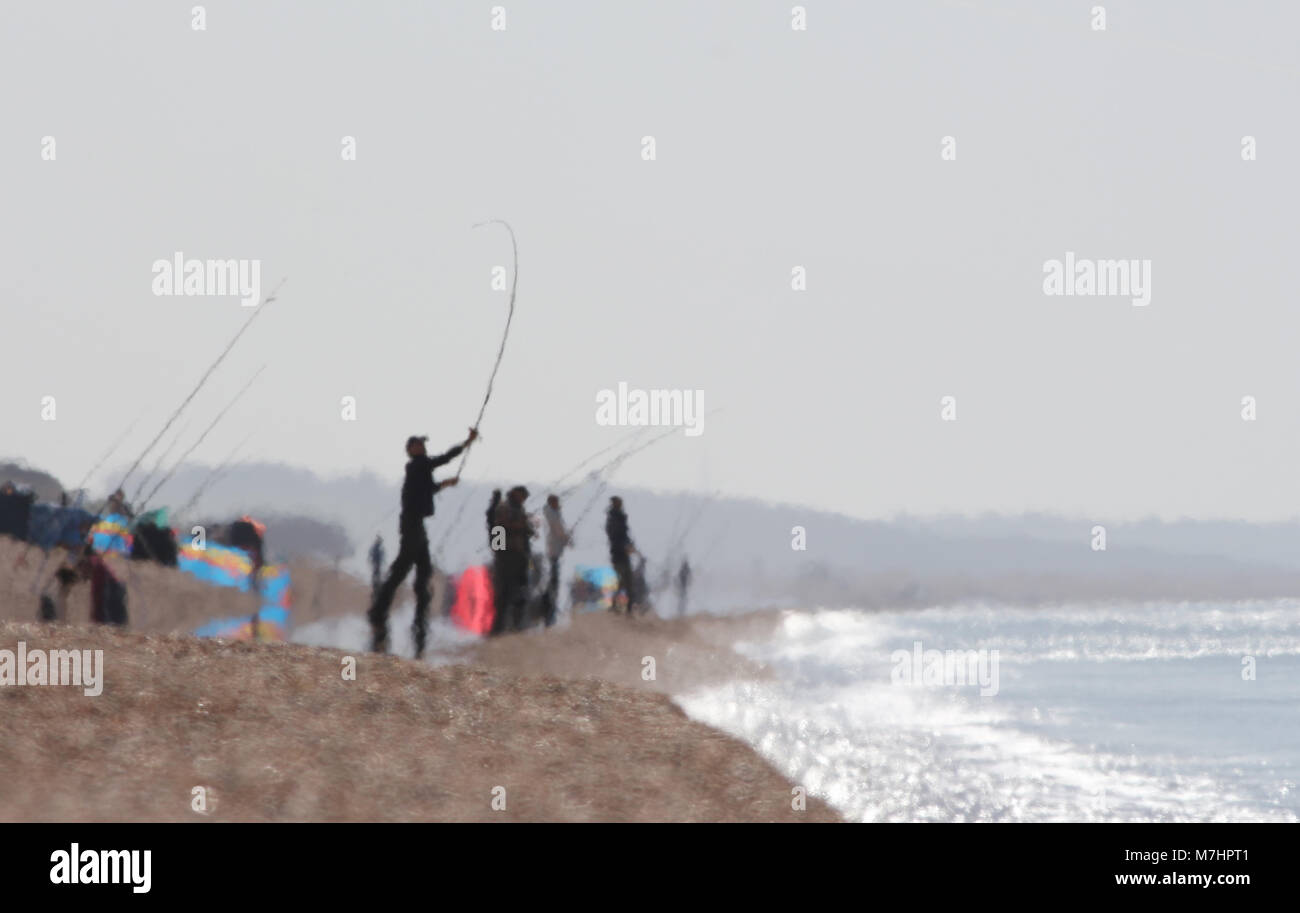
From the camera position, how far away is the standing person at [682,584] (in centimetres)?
3402

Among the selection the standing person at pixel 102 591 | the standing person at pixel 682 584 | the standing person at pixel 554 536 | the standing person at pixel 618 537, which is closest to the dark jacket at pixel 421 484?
the standing person at pixel 102 591

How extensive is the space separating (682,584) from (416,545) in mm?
21169

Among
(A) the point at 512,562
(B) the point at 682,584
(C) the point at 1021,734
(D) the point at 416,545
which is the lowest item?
(C) the point at 1021,734

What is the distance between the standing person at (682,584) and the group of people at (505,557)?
7.38 m

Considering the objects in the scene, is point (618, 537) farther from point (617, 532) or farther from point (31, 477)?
point (31, 477)

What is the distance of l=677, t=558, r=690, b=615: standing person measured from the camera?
3402cm

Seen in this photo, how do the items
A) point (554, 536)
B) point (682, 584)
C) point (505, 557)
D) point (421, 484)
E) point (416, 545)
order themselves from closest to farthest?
point (416, 545)
point (421, 484)
point (505, 557)
point (554, 536)
point (682, 584)

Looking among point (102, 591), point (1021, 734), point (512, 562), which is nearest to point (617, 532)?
point (512, 562)

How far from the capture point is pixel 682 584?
3503 centimetres
